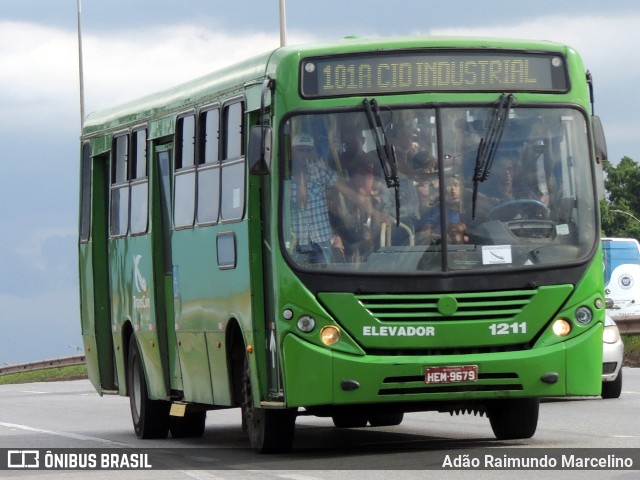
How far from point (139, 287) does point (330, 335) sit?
5602mm

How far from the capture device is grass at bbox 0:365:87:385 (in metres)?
51.7

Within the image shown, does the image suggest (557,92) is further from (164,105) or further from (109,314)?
(109,314)

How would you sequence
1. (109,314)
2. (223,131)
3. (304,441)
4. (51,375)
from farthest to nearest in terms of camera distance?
(51,375) < (109,314) < (304,441) < (223,131)

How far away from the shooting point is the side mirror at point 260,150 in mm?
14344

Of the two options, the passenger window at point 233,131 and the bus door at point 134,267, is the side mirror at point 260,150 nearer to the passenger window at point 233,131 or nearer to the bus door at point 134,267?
the passenger window at point 233,131

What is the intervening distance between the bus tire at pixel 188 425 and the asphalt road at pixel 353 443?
31 cm

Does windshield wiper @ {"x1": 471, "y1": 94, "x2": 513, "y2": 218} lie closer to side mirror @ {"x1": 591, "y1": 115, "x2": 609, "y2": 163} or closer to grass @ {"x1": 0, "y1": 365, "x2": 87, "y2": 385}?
side mirror @ {"x1": 591, "y1": 115, "x2": 609, "y2": 163}

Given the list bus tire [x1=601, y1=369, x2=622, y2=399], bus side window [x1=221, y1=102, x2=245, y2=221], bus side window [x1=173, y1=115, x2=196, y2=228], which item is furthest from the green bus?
bus tire [x1=601, y1=369, x2=622, y2=399]

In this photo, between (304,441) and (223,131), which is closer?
(223,131)

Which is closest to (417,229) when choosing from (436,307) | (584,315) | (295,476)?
(436,307)

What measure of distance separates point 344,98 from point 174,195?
374 centimetres

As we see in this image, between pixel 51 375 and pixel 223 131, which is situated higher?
pixel 223 131

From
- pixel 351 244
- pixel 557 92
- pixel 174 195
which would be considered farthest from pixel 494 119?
pixel 174 195

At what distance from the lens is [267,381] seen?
14.8 metres
